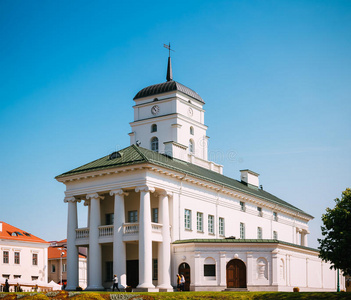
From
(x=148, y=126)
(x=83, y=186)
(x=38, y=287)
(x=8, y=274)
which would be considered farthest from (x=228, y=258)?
(x=8, y=274)

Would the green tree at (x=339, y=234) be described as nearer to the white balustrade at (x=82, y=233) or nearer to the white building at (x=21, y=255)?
the white balustrade at (x=82, y=233)

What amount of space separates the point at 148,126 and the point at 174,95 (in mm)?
4798

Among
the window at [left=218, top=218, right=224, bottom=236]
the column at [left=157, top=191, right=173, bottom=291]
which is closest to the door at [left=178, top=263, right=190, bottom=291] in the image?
the column at [left=157, top=191, right=173, bottom=291]

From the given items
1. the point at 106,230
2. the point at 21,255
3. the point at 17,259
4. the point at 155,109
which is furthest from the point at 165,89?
A: the point at 17,259

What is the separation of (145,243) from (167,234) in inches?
117

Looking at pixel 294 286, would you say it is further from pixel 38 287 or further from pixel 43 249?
pixel 43 249

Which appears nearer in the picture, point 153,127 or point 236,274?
point 236,274

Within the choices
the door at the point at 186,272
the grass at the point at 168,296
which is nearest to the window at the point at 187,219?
the door at the point at 186,272

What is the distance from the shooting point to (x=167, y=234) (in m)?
44.7

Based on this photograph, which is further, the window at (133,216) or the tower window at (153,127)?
the tower window at (153,127)

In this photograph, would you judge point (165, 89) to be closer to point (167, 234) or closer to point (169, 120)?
point (169, 120)

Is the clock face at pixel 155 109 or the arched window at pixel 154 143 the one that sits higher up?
the clock face at pixel 155 109

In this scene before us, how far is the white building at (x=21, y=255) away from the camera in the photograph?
75.4 metres

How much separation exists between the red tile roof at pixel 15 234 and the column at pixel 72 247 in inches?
1243
